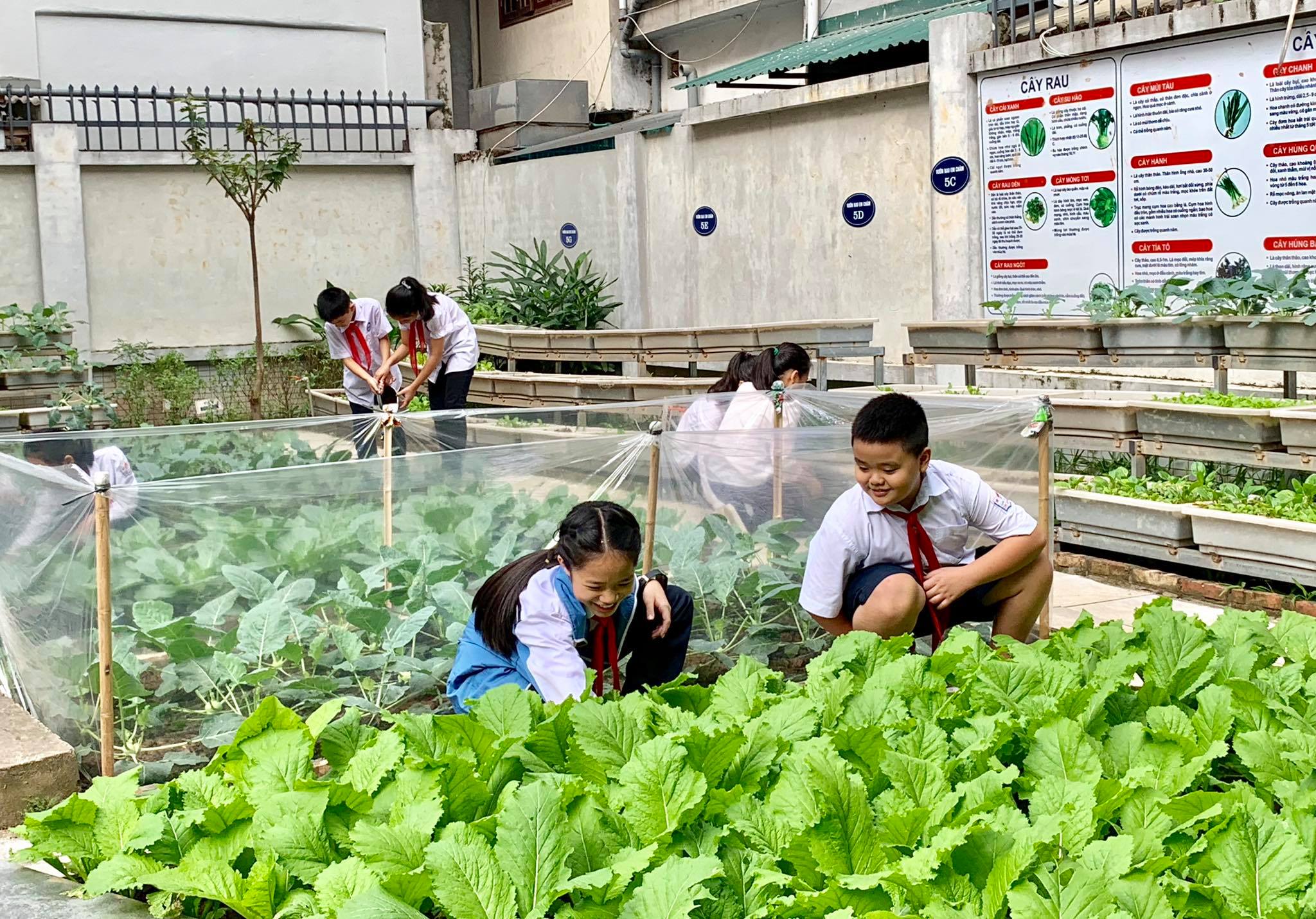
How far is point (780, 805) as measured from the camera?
2.19 m

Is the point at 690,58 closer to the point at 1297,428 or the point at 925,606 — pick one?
the point at 1297,428

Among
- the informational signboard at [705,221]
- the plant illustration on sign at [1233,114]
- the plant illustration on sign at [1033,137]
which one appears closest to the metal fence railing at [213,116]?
the informational signboard at [705,221]

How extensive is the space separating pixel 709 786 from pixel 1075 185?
7.47 metres

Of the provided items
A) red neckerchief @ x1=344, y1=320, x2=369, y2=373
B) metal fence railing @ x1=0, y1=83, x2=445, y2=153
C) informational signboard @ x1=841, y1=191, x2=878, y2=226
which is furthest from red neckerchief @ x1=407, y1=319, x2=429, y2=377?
metal fence railing @ x1=0, y1=83, x2=445, y2=153

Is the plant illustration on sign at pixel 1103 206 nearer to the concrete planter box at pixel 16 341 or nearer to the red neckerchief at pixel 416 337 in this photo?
the red neckerchief at pixel 416 337

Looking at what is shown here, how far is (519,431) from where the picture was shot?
18.2 feet

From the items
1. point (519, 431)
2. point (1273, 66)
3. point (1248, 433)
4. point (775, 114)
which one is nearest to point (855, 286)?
point (775, 114)

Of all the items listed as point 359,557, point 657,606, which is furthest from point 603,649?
point 359,557

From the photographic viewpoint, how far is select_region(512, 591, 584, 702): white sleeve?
3420 millimetres

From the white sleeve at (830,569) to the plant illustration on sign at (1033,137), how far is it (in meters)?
5.75

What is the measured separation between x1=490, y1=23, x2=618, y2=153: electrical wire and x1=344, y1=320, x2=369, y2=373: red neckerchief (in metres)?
8.03

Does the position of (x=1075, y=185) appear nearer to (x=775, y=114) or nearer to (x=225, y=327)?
(x=775, y=114)

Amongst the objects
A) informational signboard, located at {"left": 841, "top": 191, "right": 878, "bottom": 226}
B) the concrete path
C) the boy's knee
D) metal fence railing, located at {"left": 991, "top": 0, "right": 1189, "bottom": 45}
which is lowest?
the concrete path

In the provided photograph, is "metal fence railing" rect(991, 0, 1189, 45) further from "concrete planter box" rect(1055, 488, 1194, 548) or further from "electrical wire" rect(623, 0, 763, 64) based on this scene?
"electrical wire" rect(623, 0, 763, 64)
